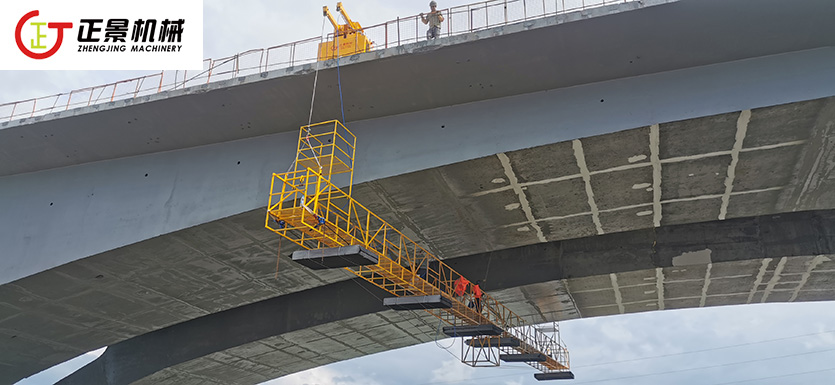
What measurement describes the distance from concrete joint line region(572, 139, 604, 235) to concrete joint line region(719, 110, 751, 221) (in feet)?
10.6

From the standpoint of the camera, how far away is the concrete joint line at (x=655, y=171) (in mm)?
13672

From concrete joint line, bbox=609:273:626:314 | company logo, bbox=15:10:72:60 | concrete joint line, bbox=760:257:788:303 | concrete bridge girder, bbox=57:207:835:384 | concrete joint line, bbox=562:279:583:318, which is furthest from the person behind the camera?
concrete joint line, bbox=562:279:583:318

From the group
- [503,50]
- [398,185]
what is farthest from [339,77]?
[503,50]

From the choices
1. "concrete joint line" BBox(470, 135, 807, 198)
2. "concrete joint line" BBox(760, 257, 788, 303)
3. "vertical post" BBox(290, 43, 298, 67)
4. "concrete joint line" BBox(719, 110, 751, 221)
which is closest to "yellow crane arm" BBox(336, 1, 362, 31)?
"vertical post" BBox(290, 43, 298, 67)

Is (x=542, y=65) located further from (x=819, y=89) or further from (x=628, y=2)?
(x=819, y=89)

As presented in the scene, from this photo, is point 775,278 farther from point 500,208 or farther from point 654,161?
point 500,208

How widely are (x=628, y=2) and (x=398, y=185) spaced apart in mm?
6314

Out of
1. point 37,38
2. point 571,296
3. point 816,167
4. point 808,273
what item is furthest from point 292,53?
point 808,273

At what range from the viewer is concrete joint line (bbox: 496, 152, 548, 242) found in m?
14.3

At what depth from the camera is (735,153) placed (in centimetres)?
1452

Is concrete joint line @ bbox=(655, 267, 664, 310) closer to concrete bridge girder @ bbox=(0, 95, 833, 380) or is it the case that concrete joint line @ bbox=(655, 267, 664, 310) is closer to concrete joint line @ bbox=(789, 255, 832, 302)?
concrete bridge girder @ bbox=(0, 95, 833, 380)

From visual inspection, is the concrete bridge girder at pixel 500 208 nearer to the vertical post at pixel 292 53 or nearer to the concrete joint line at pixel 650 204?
the concrete joint line at pixel 650 204

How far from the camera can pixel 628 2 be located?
41.0ft

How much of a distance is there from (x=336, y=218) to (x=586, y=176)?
19.9 feet
